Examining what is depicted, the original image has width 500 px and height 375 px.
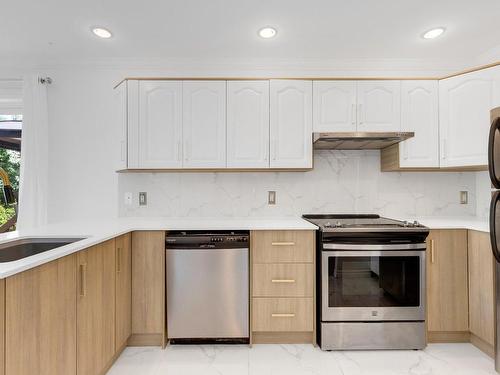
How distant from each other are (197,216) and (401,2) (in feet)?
7.64

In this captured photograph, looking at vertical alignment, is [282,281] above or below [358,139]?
below

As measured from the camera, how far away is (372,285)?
7.06 ft

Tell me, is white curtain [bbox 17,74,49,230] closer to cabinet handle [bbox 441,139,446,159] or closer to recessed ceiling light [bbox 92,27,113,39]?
recessed ceiling light [bbox 92,27,113,39]

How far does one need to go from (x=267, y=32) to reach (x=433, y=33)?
134cm

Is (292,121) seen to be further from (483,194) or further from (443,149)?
(483,194)

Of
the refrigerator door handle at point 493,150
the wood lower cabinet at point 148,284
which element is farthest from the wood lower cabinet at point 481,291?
the wood lower cabinet at point 148,284

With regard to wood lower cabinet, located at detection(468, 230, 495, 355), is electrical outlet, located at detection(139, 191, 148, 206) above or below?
above

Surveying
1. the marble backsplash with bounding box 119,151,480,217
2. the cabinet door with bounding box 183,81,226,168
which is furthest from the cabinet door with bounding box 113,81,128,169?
the cabinet door with bounding box 183,81,226,168

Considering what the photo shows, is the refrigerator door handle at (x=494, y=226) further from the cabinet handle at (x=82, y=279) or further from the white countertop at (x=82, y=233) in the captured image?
the cabinet handle at (x=82, y=279)

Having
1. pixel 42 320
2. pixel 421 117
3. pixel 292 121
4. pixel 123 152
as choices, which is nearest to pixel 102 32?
pixel 123 152

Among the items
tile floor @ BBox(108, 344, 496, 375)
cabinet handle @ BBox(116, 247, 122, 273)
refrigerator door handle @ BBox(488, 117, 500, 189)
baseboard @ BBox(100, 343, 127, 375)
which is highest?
refrigerator door handle @ BBox(488, 117, 500, 189)

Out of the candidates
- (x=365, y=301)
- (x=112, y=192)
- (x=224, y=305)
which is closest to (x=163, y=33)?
(x=112, y=192)

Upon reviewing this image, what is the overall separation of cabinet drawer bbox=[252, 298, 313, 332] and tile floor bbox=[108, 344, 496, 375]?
0.15 metres

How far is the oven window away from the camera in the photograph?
2.14 metres
